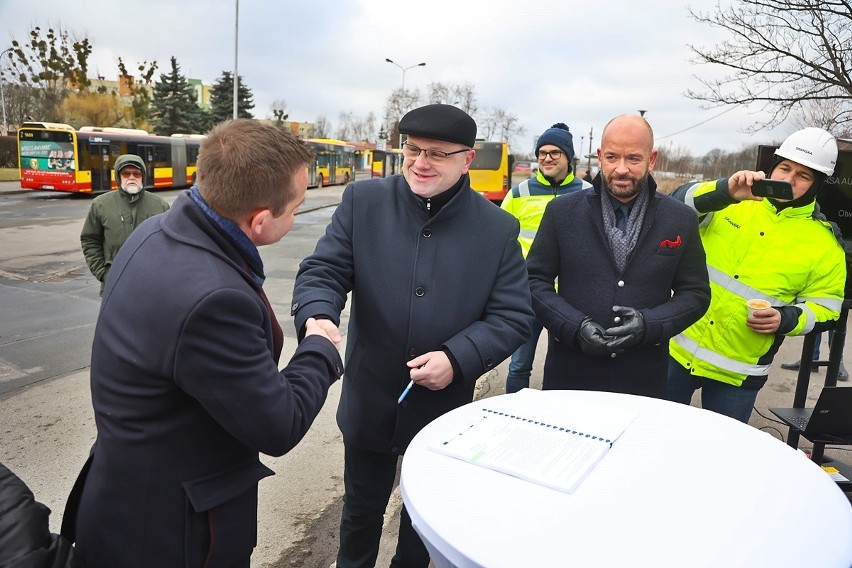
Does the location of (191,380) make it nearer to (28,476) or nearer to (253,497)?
(253,497)

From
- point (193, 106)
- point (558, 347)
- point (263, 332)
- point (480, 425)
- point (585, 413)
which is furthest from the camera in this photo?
point (193, 106)

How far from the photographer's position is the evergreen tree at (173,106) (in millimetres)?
47812

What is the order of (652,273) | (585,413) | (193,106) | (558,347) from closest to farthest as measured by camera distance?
(585,413) → (652,273) → (558,347) → (193,106)

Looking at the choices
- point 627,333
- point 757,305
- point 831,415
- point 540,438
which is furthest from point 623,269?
point 831,415

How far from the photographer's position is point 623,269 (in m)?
2.62

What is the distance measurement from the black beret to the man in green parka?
13.0ft

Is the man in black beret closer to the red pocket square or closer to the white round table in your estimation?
the white round table

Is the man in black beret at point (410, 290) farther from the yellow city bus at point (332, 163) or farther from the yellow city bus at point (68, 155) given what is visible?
the yellow city bus at point (332, 163)

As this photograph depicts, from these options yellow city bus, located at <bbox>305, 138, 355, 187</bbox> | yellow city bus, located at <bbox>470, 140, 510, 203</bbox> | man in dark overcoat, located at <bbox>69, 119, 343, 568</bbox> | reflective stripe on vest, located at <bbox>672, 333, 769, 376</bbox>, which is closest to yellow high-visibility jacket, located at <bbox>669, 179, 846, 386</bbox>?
reflective stripe on vest, located at <bbox>672, 333, 769, 376</bbox>

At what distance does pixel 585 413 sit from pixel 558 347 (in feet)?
2.61

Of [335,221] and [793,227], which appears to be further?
[793,227]

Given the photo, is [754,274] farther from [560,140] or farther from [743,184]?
[560,140]

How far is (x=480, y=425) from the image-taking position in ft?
6.13

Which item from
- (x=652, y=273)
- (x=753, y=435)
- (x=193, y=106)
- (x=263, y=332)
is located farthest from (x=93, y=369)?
(x=193, y=106)
